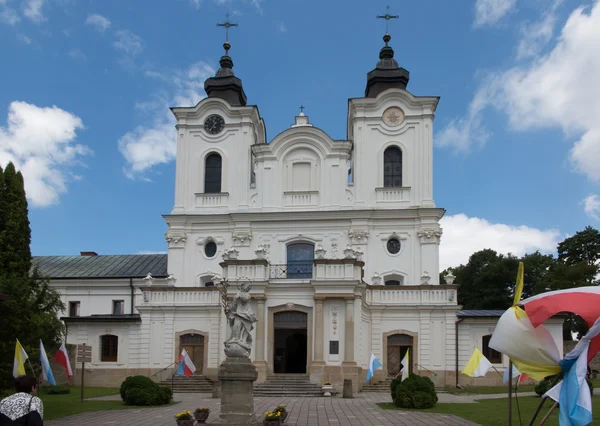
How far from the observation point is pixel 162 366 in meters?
36.8

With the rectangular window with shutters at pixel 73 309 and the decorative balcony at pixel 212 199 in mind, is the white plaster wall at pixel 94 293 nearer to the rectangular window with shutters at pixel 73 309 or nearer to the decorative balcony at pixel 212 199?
the rectangular window with shutters at pixel 73 309

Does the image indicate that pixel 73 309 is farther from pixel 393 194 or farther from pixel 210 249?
pixel 393 194

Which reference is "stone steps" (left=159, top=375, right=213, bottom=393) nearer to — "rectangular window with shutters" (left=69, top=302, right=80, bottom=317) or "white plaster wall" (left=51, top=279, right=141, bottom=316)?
"white plaster wall" (left=51, top=279, right=141, bottom=316)

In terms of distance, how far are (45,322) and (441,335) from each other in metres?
20.9

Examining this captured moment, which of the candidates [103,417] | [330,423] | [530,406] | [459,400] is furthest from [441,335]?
[103,417]

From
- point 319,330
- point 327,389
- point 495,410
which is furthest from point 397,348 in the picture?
point 495,410

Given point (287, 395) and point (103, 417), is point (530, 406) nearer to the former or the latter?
point (287, 395)

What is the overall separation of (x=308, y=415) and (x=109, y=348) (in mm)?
19819

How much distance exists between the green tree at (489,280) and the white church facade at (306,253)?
86.5 feet

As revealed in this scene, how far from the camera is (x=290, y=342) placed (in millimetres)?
38844

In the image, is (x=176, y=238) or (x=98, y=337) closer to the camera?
(x=98, y=337)

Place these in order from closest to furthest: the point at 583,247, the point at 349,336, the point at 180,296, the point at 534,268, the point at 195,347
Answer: the point at 349,336, the point at 195,347, the point at 180,296, the point at 583,247, the point at 534,268

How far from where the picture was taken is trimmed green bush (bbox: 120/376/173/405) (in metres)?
25.5

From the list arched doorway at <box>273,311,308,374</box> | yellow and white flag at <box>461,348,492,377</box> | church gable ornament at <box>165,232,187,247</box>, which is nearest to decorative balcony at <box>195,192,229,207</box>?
church gable ornament at <box>165,232,187,247</box>
